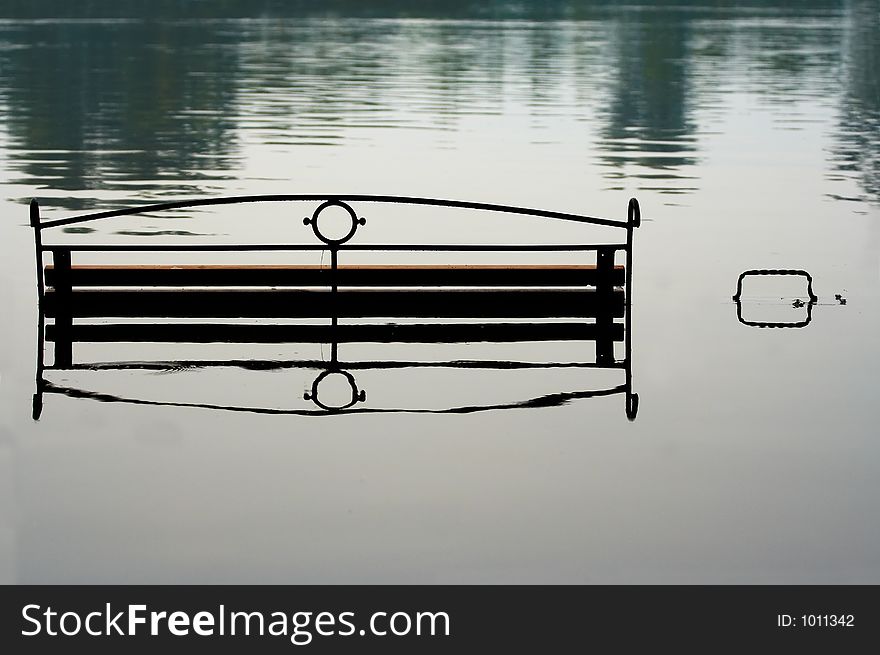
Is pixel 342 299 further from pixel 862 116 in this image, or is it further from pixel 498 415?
pixel 862 116

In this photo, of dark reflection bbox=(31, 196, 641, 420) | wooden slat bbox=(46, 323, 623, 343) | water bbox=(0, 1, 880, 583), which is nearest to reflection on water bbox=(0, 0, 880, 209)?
water bbox=(0, 1, 880, 583)

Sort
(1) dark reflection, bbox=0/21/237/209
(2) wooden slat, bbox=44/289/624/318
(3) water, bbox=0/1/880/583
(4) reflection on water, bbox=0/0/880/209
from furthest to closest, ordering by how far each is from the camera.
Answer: (4) reflection on water, bbox=0/0/880/209 < (1) dark reflection, bbox=0/21/237/209 < (2) wooden slat, bbox=44/289/624/318 < (3) water, bbox=0/1/880/583

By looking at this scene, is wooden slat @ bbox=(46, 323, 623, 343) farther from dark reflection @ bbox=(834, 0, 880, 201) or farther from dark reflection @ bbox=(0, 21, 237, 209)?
dark reflection @ bbox=(834, 0, 880, 201)

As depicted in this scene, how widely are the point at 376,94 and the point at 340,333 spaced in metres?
40.4

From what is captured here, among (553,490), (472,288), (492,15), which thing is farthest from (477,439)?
(492,15)

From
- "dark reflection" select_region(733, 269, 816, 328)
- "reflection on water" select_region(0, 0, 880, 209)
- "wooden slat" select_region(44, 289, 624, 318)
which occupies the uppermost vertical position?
"wooden slat" select_region(44, 289, 624, 318)

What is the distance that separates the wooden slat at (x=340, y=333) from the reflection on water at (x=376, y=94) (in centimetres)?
1187

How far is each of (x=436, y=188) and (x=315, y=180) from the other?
2219 mm

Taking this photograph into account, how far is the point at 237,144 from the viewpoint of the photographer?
37.3m

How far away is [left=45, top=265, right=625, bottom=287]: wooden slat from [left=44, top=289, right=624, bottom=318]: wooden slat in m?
0.08

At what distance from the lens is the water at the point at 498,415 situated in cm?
938

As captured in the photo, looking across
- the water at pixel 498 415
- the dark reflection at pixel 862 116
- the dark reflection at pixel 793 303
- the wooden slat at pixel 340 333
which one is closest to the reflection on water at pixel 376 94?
the dark reflection at pixel 862 116

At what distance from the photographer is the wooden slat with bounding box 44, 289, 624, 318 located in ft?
48.1

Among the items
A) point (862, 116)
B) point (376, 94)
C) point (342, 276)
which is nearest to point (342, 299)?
point (342, 276)
